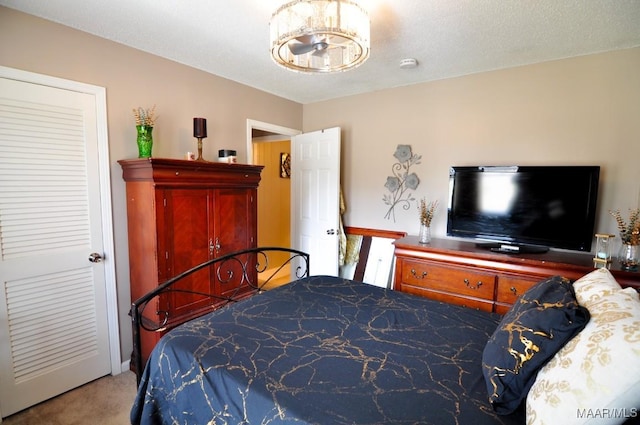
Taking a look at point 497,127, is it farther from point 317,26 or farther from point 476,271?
point 317,26

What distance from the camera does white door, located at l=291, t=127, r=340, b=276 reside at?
3.55 metres

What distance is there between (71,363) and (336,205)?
104 inches

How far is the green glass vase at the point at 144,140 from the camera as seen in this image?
2.28 metres

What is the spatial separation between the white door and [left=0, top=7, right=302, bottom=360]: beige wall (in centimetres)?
84

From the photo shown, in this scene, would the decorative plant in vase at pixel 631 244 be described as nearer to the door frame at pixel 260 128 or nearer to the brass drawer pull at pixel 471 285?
the brass drawer pull at pixel 471 285

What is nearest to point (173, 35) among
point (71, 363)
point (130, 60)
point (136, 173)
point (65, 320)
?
point (130, 60)

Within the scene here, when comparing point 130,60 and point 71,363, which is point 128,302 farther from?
point 130,60

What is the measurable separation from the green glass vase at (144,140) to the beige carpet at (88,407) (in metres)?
1.71

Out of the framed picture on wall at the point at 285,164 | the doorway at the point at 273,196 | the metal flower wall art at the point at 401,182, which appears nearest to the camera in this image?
the metal flower wall art at the point at 401,182

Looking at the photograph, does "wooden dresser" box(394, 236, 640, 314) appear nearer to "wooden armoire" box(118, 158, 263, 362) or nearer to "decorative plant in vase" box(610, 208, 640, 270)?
"decorative plant in vase" box(610, 208, 640, 270)

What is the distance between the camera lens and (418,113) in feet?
10.7

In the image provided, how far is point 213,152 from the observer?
3043mm

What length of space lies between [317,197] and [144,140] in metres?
1.96

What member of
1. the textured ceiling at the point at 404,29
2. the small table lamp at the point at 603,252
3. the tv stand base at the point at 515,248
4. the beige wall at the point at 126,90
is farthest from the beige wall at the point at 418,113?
the tv stand base at the point at 515,248
